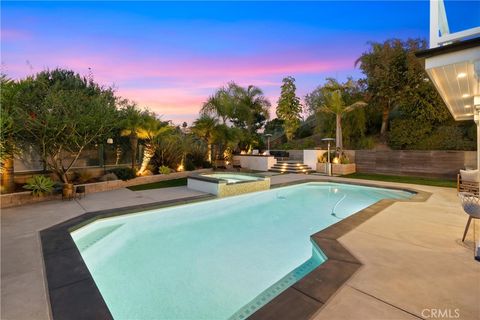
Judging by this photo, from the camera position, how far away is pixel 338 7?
11648 millimetres

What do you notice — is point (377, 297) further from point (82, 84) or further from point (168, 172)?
point (82, 84)

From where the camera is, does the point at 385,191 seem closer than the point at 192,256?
No

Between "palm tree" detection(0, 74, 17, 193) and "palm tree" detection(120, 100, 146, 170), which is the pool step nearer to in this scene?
"palm tree" detection(120, 100, 146, 170)

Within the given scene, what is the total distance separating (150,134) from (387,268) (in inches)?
428

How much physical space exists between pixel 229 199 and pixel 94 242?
4267mm

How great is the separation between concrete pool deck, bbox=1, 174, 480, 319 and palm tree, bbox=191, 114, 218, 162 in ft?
30.6

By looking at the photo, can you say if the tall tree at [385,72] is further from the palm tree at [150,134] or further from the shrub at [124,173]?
the shrub at [124,173]

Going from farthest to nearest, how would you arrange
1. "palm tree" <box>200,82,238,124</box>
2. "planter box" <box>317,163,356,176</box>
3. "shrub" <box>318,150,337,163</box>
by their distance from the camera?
1. "palm tree" <box>200,82,238,124</box>
2. "shrub" <box>318,150,337,163</box>
3. "planter box" <box>317,163,356,176</box>

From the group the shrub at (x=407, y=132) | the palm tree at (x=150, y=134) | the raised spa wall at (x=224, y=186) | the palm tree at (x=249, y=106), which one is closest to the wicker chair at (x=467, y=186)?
the raised spa wall at (x=224, y=186)

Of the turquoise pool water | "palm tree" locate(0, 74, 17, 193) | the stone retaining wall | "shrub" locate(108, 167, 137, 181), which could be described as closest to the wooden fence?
the turquoise pool water

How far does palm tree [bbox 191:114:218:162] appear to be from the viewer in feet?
47.8

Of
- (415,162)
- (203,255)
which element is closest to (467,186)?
(415,162)

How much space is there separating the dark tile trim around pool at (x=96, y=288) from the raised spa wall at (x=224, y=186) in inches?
179

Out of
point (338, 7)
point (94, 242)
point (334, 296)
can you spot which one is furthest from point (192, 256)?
point (338, 7)
